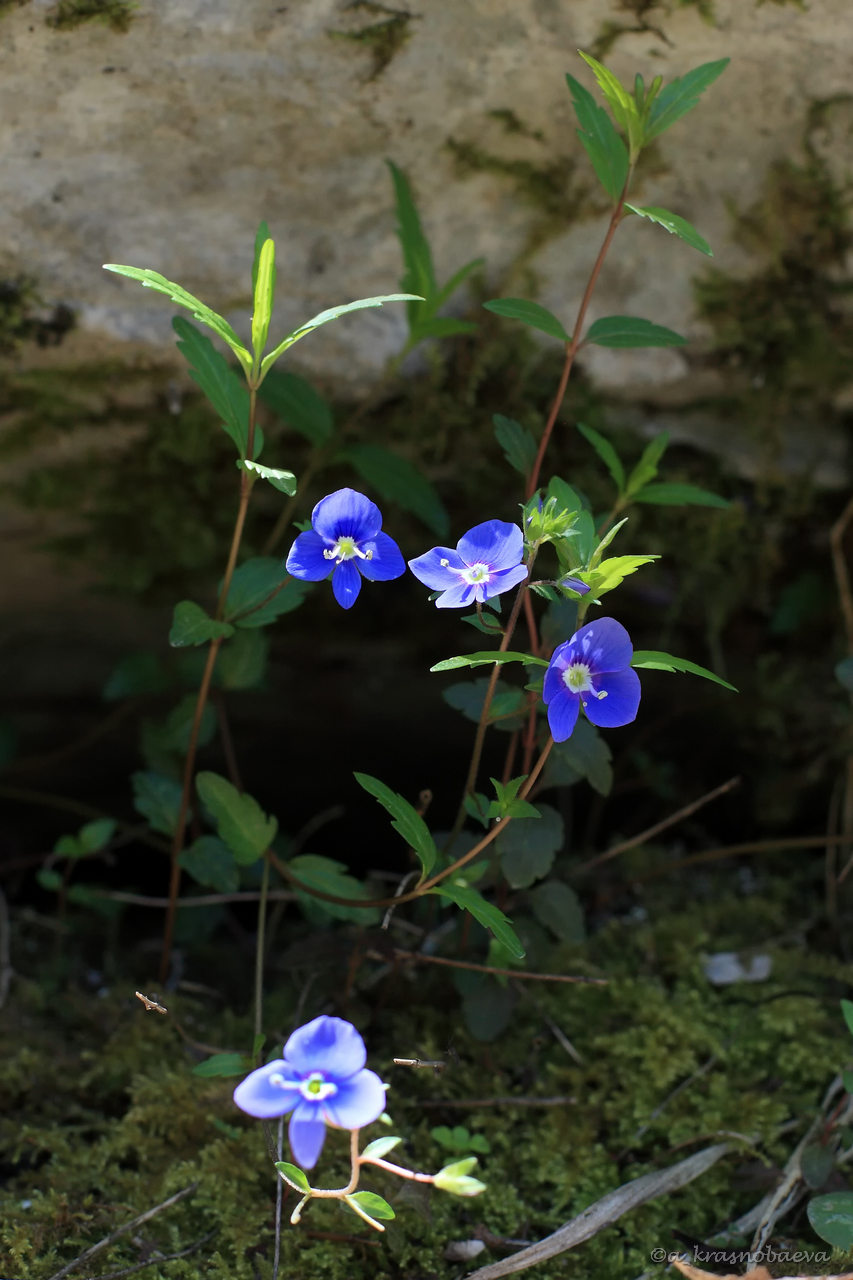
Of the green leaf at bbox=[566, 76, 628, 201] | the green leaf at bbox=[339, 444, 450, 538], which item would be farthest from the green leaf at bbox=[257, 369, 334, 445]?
the green leaf at bbox=[566, 76, 628, 201]

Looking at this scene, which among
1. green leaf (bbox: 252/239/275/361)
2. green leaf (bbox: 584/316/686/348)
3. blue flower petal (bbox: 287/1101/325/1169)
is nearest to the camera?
blue flower petal (bbox: 287/1101/325/1169)

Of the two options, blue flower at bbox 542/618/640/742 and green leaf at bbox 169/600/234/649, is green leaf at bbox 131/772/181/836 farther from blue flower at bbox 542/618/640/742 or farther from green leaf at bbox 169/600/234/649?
blue flower at bbox 542/618/640/742

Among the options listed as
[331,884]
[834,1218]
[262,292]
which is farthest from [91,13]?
[834,1218]

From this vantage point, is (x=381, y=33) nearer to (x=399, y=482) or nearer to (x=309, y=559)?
(x=399, y=482)

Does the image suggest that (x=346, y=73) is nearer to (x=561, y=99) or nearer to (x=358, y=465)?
(x=561, y=99)

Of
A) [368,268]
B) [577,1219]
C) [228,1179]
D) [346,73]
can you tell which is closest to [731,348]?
[368,268]

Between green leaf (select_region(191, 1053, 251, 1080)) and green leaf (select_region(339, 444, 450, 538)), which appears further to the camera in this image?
green leaf (select_region(339, 444, 450, 538))

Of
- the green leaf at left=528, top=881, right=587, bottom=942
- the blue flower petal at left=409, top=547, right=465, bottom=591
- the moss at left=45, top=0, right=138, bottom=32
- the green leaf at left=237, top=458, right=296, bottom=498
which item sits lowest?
the green leaf at left=528, top=881, right=587, bottom=942
